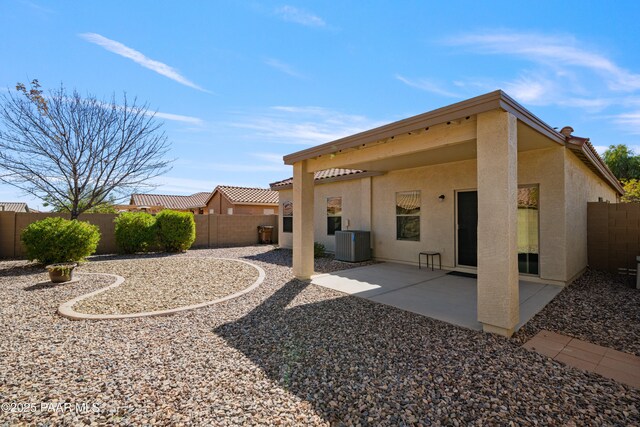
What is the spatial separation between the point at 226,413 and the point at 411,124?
4.51 metres

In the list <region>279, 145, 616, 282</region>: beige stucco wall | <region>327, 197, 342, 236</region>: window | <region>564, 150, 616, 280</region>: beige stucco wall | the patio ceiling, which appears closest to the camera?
the patio ceiling

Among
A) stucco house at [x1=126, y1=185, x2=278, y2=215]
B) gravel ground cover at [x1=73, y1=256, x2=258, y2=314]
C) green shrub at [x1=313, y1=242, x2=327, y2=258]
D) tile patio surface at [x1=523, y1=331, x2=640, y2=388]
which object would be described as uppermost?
stucco house at [x1=126, y1=185, x2=278, y2=215]

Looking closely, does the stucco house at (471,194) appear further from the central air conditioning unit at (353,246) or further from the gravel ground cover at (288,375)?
the gravel ground cover at (288,375)

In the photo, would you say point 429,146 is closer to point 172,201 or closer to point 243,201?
point 243,201

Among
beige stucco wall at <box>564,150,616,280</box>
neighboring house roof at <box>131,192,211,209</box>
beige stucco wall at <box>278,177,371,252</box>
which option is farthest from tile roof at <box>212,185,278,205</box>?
beige stucco wall at <box>564,150,616,280</box>

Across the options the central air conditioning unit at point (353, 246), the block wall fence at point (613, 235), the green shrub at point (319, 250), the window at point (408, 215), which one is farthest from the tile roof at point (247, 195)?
the block wall fence at point (613, 235)

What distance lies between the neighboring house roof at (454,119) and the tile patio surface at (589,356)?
3041 mm

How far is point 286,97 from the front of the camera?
1018cm

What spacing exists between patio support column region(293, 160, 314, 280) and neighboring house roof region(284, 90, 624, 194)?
42 cm

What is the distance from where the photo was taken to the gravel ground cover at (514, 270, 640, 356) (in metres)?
3.94

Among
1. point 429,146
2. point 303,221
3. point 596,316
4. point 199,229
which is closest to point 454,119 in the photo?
point 429,146

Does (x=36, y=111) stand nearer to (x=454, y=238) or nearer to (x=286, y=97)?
(x=286, y=97)

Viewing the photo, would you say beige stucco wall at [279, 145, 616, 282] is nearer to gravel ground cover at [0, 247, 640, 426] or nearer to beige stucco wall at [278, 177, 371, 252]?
beige stucco wall at [278, 177, 371, 252]

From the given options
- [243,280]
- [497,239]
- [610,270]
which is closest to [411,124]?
[497,239]
